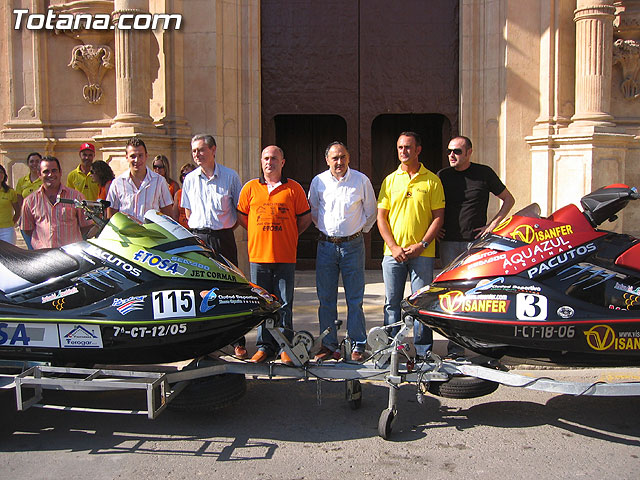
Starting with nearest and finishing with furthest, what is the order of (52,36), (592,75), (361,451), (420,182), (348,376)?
(361,451) → (348,376) → (420,182) → (592,75) → (52,36)

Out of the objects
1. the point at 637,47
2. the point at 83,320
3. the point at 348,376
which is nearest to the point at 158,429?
the point at 83,320

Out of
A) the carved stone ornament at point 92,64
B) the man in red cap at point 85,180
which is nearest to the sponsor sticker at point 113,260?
the man in red cap at point 85,180

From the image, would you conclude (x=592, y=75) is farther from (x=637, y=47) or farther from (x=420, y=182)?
(x=420, y=182)

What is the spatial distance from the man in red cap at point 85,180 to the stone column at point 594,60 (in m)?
6.97

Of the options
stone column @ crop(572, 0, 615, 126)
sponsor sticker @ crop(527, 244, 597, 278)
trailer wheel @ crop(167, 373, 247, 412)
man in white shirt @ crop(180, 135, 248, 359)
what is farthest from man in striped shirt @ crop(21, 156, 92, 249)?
stone column @ crop(572, 0, 615, 126)

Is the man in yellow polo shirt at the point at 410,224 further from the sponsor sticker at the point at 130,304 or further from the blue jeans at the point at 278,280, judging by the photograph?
the sponsor sticker at the point at 130,304

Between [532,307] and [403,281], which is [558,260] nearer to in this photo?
[532,307]

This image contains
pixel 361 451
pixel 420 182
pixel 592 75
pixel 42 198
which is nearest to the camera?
pixel 361 451

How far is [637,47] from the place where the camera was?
977 cm

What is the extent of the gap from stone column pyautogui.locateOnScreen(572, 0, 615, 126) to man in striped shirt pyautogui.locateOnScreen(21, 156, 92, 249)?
23.4 feet

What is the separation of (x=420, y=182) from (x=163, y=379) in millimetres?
2833

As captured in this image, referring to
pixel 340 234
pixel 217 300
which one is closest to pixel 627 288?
pixel 340 234

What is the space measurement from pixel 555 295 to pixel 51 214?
4.49 m

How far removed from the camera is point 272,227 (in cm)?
561
